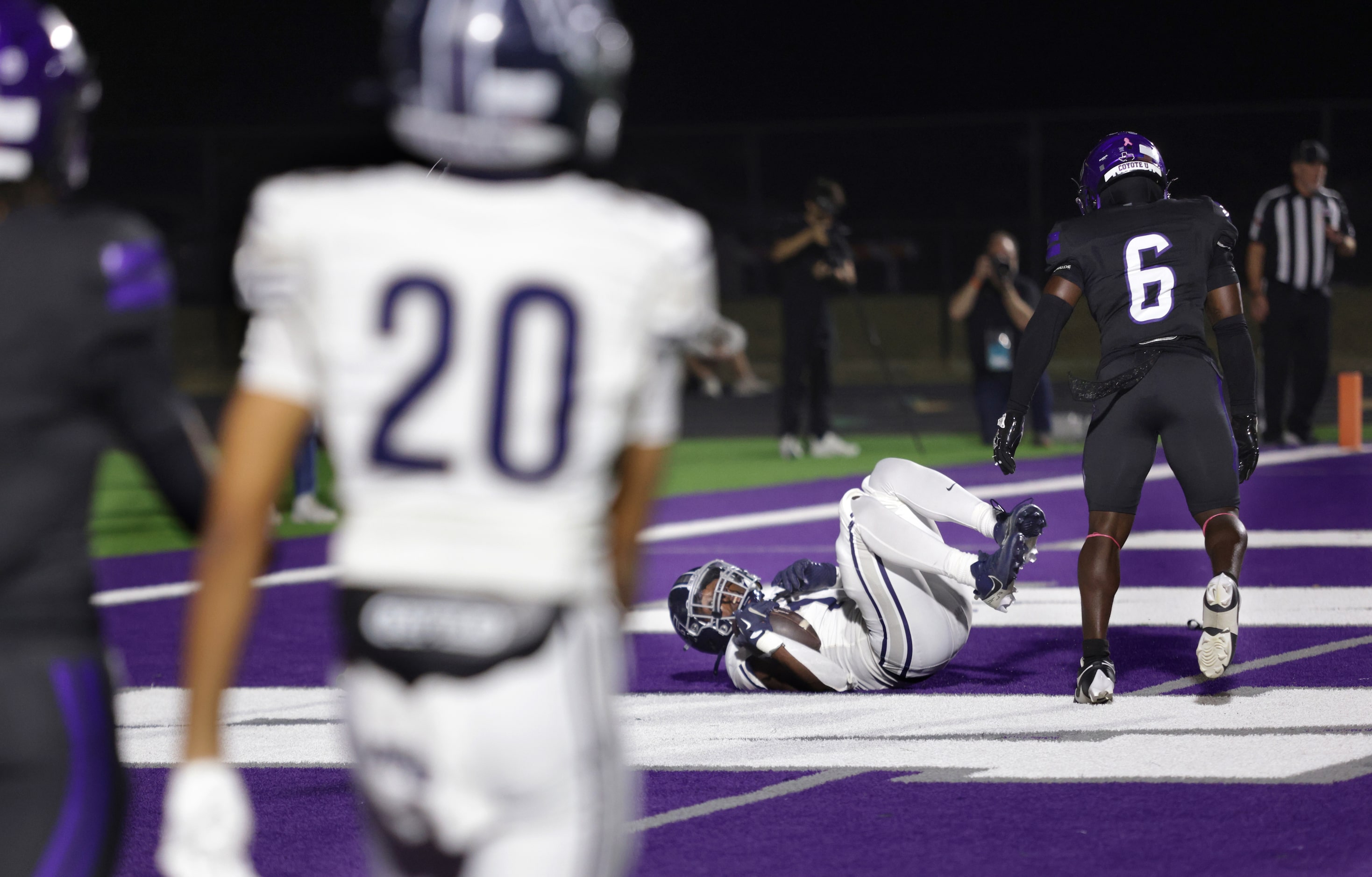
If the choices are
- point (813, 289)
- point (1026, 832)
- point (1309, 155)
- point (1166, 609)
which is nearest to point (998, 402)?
point (813, 289)

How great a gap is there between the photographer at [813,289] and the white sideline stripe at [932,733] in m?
8.40

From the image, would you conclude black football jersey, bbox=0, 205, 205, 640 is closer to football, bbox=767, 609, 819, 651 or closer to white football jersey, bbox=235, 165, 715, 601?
white football jersey, bbox=235, 165, 715, 601

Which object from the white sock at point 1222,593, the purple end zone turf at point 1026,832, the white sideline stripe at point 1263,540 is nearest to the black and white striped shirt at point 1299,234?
the white sideline stripe at point 1263,540

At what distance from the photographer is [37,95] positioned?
2607mm

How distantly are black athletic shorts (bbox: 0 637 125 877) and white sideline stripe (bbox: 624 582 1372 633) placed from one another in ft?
17.1

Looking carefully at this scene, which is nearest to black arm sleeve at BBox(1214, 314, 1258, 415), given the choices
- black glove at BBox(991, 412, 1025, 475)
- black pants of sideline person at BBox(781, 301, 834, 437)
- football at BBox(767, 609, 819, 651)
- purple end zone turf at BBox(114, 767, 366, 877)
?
black glove at BBox(991, 412, 1025, 475)

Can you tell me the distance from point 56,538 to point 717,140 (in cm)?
2522

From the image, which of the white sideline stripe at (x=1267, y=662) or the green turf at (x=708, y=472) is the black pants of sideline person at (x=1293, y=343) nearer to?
the green turf at (x=708, y=472)

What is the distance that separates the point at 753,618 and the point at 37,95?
14.1 ft

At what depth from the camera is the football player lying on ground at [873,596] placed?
6148 millimetres

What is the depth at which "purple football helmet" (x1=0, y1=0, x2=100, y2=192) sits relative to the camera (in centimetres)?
259

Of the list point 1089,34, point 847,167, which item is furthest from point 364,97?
point 1089,34

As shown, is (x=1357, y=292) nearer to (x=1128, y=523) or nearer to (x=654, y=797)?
(x=1128, y=523)

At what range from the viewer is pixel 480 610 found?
2.17 meters
